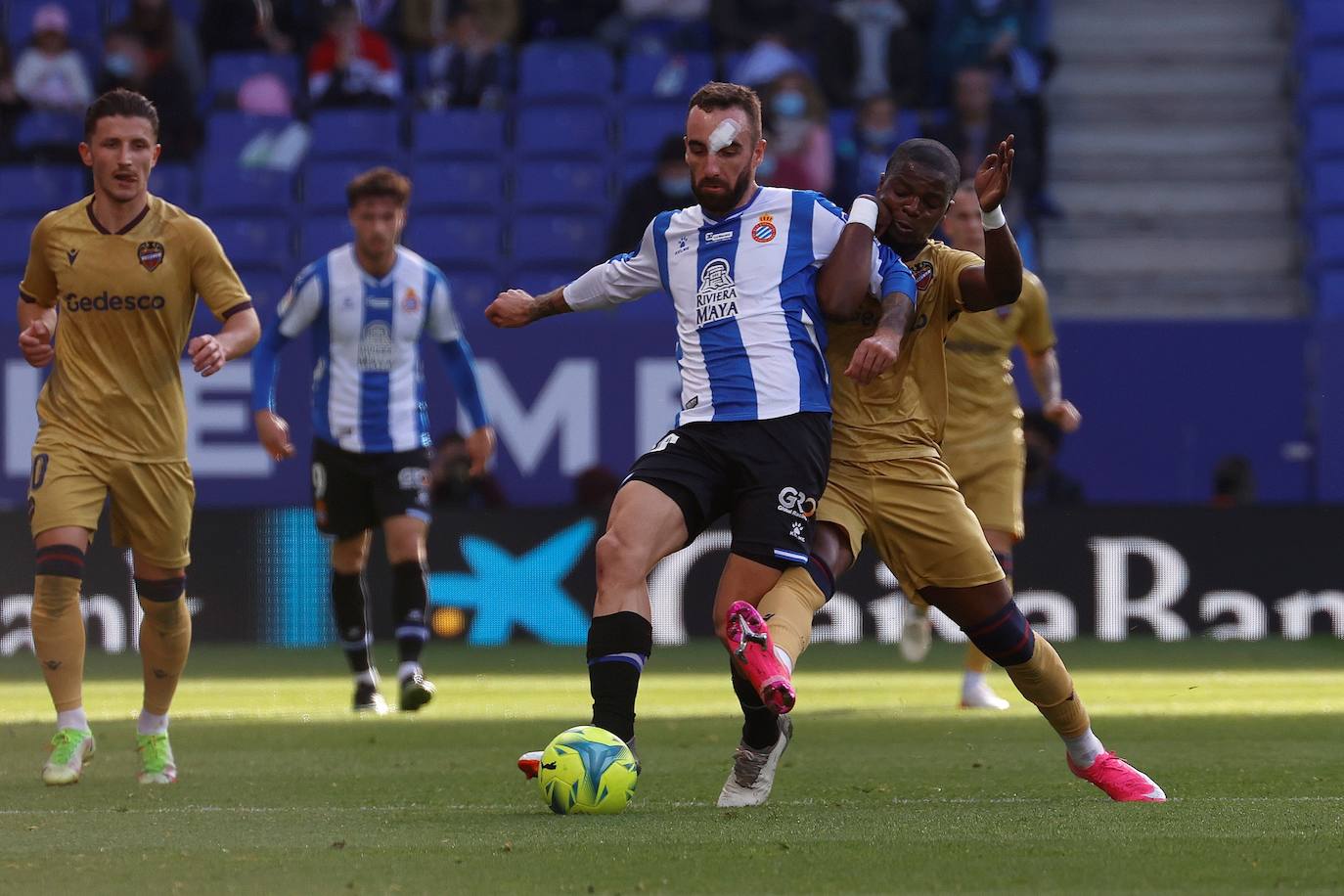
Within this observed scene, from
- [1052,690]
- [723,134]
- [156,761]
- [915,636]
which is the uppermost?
[723,134]

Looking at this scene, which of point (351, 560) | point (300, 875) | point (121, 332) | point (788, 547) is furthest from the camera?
point (351, 560)

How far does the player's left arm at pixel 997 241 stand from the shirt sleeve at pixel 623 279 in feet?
3.06

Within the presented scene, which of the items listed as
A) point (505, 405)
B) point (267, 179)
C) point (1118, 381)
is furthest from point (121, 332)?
point (267, 179)

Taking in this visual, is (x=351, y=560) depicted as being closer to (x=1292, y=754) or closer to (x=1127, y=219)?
(x=1292, y=754)

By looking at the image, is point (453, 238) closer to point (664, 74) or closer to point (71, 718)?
point (664, 74)

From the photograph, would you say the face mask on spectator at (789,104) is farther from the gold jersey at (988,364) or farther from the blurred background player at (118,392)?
the blurred background player at (118,392)

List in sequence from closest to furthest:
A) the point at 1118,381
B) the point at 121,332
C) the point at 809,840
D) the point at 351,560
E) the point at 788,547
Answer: the point at 809,840 < the point at 788,547 < the point at 121,332 < the point at 351,560 < the point at 1118,381

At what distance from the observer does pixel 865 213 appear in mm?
6242

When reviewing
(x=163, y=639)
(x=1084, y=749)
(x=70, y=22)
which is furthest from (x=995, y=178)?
(x=70, y=22)

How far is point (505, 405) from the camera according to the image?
15.3m

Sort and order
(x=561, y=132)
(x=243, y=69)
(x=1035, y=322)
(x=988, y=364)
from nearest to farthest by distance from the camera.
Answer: (x=988, y=364) < (x=1035, y=322) < (x=561, y=132) < (x=243, y=69)

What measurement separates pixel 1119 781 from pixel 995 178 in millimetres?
1754

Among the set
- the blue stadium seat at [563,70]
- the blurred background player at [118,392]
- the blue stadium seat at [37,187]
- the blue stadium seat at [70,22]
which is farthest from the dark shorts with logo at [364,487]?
the blue stadium seat at [70,22]

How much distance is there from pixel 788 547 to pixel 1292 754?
2.54 metres
